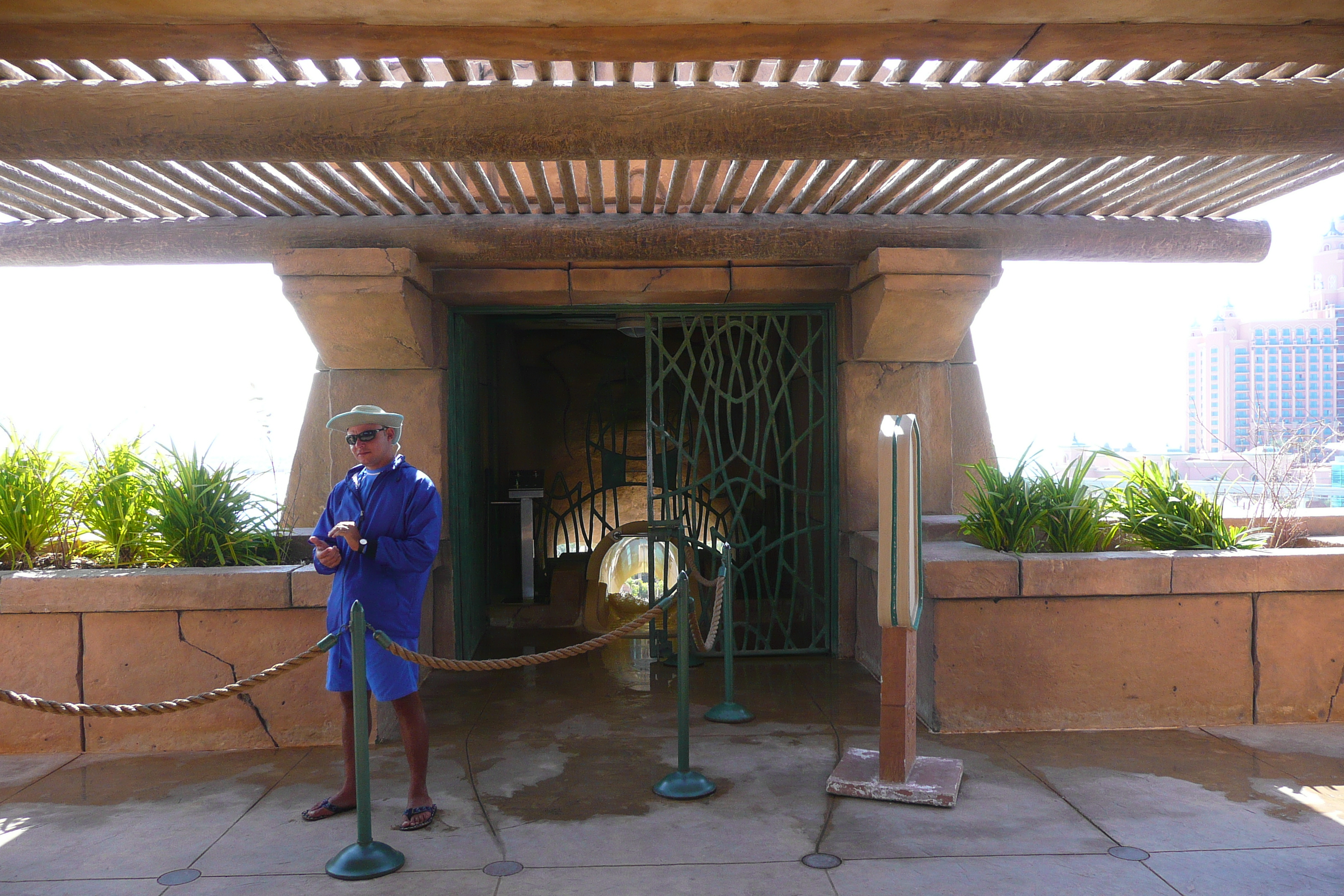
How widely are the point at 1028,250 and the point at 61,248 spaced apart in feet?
18.7

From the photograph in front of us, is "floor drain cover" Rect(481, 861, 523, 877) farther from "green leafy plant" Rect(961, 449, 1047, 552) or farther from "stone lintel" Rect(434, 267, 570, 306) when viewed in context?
"stone lintel" Rect(434, 267, 570, 306)

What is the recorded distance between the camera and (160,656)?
4625 mm

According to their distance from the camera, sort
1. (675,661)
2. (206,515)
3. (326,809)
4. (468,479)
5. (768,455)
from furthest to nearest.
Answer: (768,455), (468,479), (675,661), (206,515), (326,809)

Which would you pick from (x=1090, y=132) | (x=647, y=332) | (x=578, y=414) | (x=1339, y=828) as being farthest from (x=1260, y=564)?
(x=578, y=414)

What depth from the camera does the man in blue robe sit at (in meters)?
3.61

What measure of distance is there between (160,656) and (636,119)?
3.56 meters

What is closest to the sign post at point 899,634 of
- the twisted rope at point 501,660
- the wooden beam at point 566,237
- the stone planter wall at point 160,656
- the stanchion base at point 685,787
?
the stanchion base at point 685,787

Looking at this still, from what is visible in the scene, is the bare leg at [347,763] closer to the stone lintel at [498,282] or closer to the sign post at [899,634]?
the sign post at [899,634]

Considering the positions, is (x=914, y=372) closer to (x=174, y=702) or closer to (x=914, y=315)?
(x=914, y=315)

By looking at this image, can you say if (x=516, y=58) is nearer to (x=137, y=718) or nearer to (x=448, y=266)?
(x=448, y=266)

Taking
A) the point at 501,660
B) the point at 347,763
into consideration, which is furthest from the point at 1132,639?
the point at 347,763

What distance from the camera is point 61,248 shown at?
5309mm

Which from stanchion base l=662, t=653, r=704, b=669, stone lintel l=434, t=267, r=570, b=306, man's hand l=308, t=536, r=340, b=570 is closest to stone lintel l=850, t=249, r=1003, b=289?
stone lintel l=434, t=267, r=570, b=306

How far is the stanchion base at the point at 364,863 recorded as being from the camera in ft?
10.4
